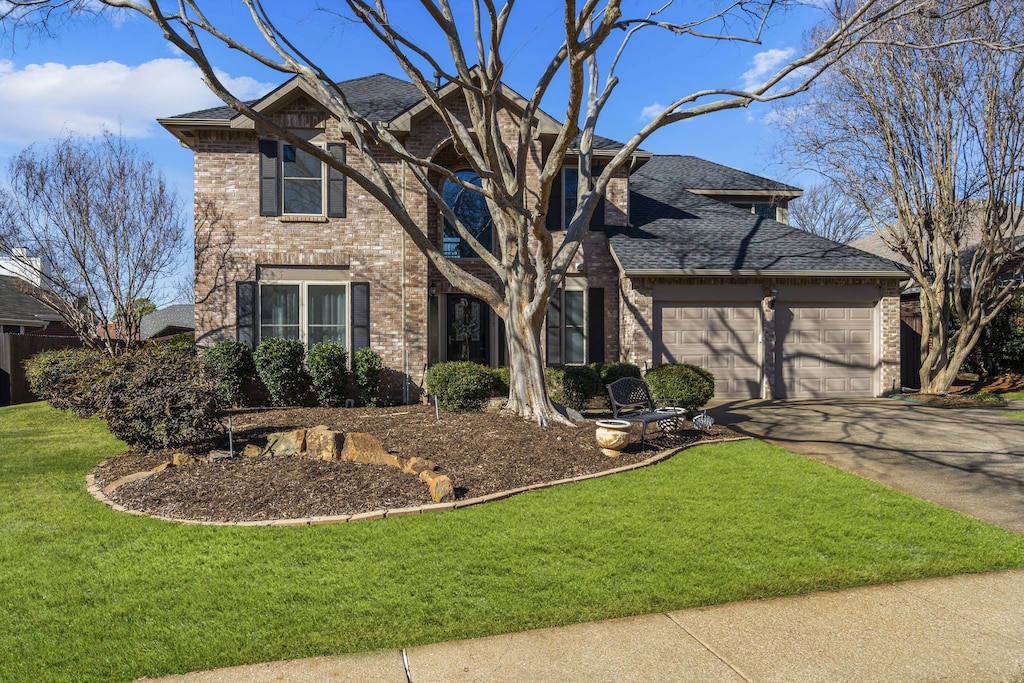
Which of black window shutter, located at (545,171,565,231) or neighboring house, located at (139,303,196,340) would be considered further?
neighboring house, located at (139,303,196,340)

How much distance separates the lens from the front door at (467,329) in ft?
50.9

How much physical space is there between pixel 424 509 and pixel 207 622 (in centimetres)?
245

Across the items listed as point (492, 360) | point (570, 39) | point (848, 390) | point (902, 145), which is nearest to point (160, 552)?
point (570, 39)

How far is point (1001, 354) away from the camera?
17.2 meters

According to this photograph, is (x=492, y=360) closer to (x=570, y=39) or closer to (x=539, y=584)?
(x=570, y=39)

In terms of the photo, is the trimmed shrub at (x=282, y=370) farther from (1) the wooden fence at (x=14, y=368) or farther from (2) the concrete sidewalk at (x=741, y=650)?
(2) the concrete sidewalk at (x=741, y=650)

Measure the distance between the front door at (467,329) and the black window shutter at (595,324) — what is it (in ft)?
8.19

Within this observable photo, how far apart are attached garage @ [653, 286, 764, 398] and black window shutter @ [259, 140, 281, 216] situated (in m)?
8.68

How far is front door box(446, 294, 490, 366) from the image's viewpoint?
15516 mm

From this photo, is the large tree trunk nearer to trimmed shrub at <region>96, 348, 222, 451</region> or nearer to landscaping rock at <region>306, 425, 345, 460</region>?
landscaping rock at <region>306, 425, 345, 460</region>

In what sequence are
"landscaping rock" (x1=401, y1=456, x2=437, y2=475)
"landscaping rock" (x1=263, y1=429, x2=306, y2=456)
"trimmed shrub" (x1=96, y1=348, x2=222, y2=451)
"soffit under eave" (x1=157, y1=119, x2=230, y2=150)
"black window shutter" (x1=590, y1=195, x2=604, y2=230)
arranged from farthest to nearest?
"black window shutter" (x1=590, y1=195, x2=604, y2=230) < "soffit under eave" (x1=157, y1=119, x2=230, y2=150) < "landscaping rock" (x1=263, y1=429, x2=306, y2=456) < "trimmed shrub" (x1=96, y1=348, x2=222, y2=451) < "landscaping rock" (x1=401, y1=456, x2=437, y2=475)

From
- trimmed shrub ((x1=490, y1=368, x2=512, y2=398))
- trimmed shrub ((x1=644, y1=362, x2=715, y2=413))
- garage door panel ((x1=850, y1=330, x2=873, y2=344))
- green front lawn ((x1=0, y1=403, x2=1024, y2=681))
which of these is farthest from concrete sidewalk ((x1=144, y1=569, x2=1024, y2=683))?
garage door panel ((x1=850, y1=330, x2=873, y2=344))

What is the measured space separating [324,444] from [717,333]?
32.3ft

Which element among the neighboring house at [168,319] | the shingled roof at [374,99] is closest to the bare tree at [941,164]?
the shingled roof at [374,99]
